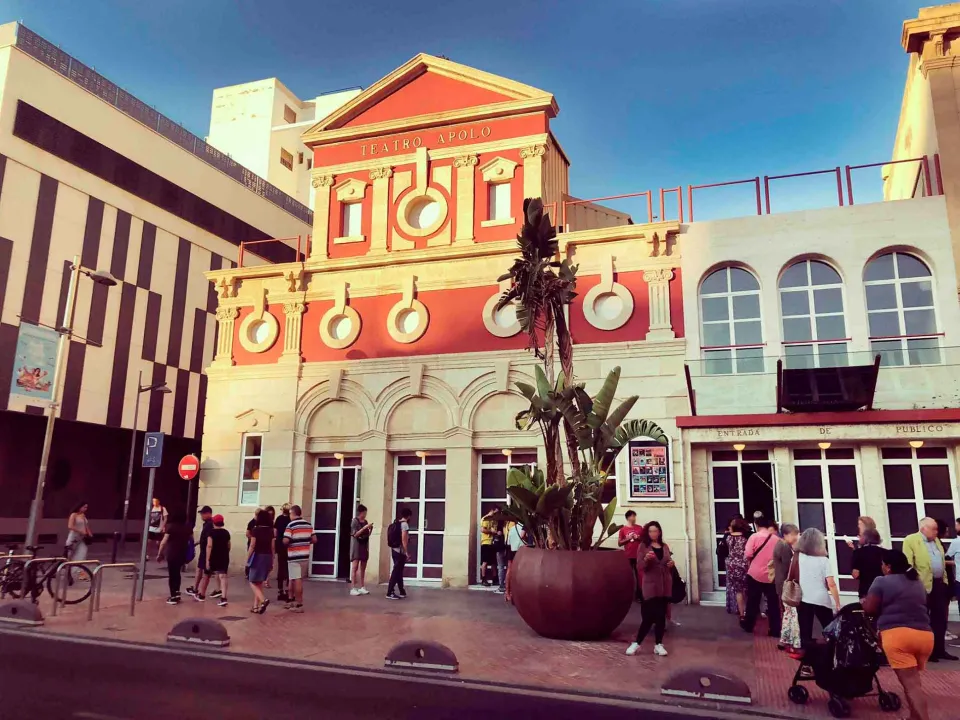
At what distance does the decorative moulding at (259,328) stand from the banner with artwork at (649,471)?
10.7m

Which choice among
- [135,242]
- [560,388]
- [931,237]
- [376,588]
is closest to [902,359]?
[931,237]

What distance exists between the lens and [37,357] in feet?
66.8

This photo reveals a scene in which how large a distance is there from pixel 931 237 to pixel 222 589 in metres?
16.5

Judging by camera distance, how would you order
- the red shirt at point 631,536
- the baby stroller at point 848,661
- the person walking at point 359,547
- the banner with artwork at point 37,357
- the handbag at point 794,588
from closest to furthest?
the baby stroller at point 848,661, the handbag at point 794,588, the red shirt at point 631,536, the person walking at point 359,547, the banner with artwork at point 37,357

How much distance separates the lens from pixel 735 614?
44.9 ft

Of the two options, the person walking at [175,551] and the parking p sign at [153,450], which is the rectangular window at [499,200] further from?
the person walking at [175,551]

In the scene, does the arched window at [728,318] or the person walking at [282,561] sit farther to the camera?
the arched window at [728,318]

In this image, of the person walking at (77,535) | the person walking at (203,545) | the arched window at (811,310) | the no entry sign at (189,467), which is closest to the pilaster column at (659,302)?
the arched window at (811,310)

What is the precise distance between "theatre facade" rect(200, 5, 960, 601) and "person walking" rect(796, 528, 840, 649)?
6.57m

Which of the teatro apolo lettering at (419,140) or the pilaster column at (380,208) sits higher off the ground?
the teatro apolo lettering at (419,140)

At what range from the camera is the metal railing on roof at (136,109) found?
24359 mm

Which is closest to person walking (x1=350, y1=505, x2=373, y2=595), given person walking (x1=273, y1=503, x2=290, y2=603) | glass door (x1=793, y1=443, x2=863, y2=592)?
person walking (x1=273, y1=503, x2=290, y2=603)

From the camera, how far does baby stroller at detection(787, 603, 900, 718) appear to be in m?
6.85

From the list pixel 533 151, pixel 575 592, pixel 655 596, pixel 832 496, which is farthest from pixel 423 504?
pixel 655 596
